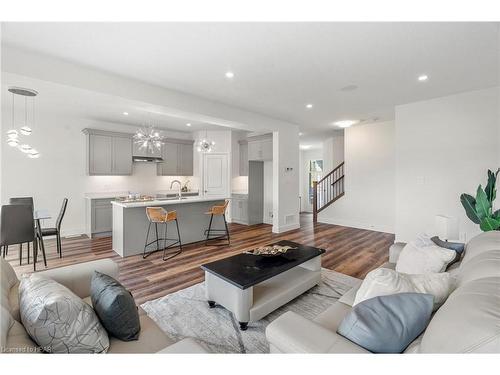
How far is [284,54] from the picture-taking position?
2.60 metres

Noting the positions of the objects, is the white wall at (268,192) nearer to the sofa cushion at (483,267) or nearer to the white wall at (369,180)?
the white wall at (369,180)

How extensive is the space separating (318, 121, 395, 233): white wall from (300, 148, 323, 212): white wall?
356 cm

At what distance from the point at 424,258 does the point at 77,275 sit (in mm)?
2722

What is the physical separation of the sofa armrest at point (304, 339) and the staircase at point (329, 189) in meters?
5.96

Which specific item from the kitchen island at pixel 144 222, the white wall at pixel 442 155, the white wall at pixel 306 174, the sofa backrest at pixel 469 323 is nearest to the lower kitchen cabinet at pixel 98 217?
the kitchen island at pixel 144 222

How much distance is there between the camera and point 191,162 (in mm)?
7293

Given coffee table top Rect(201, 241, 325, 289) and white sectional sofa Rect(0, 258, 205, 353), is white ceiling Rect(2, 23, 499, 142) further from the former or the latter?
coffee table top Rect(201, 241, 325, 289)

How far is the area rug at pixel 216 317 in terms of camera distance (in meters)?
1.87

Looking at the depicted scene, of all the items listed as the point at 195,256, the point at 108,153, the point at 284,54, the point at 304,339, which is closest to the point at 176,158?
the point at 108,153

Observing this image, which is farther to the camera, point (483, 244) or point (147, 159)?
point (147, 159)

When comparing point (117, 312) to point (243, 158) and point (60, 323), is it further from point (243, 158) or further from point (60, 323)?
point (243, 158)
